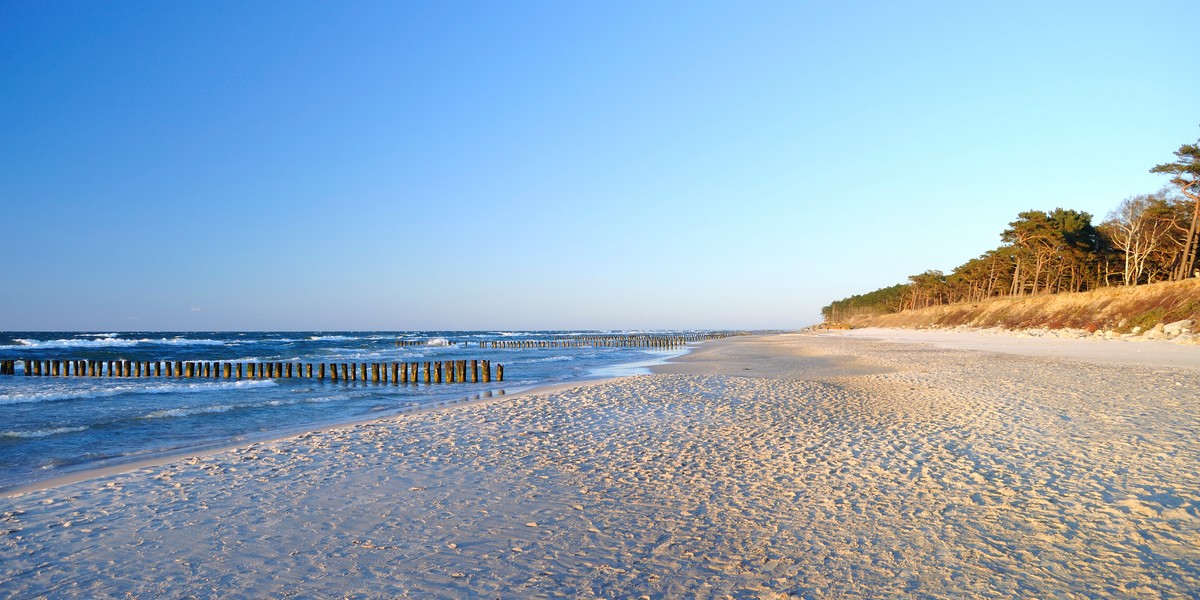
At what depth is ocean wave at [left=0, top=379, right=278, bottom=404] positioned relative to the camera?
1905cm

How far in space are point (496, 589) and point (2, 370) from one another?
A: 42.3 metres

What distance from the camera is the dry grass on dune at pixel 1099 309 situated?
30875 millimetres

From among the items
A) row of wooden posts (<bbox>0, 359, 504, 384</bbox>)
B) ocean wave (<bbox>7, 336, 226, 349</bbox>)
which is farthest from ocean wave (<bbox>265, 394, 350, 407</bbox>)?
ocean wave (<bbox>7, 336, 226, 349</bbox>)

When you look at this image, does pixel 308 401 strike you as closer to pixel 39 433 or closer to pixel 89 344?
pixel 39 433

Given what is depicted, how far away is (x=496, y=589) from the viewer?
162 inches

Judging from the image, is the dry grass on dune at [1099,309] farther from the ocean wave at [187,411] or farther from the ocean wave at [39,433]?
the ocean wave at [39,433]

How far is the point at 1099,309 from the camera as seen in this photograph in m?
38.6

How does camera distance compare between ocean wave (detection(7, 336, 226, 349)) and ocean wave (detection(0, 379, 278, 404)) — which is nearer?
ocean wave (detection(0, 379, 278, 404))

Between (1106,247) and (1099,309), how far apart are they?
25.0m

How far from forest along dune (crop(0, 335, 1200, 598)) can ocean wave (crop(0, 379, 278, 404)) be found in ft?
47.5

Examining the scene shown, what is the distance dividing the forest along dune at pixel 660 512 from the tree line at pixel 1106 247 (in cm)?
4529

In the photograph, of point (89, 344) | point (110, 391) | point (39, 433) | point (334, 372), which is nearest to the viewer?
point (39, 433)

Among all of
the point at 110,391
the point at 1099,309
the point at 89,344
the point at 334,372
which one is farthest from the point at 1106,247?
the point at 89,344

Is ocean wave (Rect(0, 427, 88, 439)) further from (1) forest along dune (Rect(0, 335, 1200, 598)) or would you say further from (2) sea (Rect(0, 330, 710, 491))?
(1) forest along dune (Rect(0, 335, 1200, 598))
